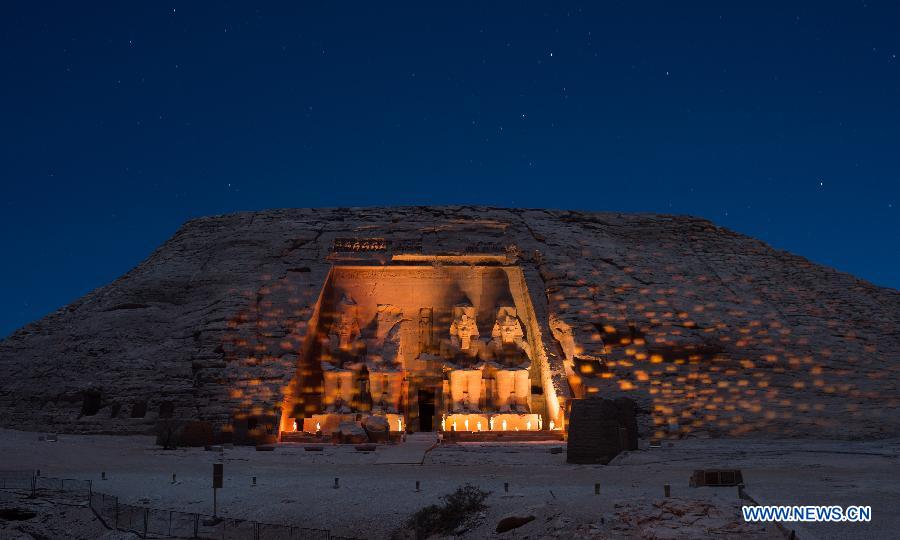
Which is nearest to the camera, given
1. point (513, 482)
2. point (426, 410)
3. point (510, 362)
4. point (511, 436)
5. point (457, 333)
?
point (513, 482)

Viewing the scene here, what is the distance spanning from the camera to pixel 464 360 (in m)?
22.6

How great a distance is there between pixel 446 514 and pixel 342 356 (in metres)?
13.6

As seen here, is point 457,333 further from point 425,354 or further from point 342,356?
point 342,356

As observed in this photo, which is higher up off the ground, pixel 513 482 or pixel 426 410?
pixel 426 410

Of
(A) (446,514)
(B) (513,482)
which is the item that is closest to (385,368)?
(B) (513,482)

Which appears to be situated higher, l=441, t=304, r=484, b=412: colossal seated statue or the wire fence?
l=441, t=304, r=484, b=412: colossal seated statue

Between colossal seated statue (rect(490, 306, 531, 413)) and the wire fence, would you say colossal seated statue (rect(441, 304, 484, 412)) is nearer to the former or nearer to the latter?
colossal seated statue (rect(490, 306, 531, 413))

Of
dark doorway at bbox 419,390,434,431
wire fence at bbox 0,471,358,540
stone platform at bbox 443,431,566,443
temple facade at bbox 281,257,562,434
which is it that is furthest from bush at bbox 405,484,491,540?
dark doorway at bbox 419,390,434,431

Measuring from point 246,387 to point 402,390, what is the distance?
4.79 meters

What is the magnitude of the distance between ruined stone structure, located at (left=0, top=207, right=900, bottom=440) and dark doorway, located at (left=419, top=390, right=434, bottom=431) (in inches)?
1.6

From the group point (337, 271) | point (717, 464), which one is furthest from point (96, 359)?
point (717, 464)

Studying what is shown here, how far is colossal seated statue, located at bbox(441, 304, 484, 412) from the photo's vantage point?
21.7 m

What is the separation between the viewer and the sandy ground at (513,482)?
7633mm

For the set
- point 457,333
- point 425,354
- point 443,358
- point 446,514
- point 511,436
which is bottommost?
point 446,514
